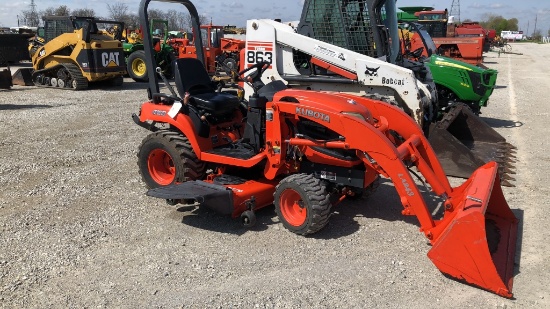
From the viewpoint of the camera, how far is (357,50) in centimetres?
740

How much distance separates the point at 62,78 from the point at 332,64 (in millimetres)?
10026

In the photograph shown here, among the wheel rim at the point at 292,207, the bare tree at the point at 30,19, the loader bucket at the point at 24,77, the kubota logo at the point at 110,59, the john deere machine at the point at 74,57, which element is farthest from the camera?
the bare tree at the point at 30,19

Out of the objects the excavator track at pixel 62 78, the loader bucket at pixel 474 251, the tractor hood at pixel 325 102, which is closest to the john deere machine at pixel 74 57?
the excavator track at pixel 62 78

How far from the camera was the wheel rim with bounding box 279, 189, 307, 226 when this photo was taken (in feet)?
14.4

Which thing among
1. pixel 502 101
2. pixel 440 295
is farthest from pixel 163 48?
pixel 440 295

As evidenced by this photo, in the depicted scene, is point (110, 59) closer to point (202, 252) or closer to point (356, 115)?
point (202, 252)

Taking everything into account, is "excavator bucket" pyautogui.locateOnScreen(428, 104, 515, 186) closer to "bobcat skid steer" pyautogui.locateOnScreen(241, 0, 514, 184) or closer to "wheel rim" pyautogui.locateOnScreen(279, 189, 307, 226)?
"bobcat skid steer" pyautogui.locateOnScreen(241, 0, 514, 184)

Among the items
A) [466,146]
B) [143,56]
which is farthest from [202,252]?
[143,56]

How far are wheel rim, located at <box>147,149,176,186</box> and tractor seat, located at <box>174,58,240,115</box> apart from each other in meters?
0.71

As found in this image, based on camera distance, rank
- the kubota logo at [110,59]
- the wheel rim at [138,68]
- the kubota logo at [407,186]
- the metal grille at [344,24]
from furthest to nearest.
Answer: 1. the wheel rim at [138,68]
2. the kubota logo at [110,59]
3. the metal grille at [344,24]
4. the kubota logo at [407,186]

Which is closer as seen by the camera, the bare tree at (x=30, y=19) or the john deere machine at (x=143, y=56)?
the john deere machine at (x=143, y=56)

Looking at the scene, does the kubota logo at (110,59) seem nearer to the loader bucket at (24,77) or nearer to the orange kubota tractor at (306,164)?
the loader bucket at (24,77)

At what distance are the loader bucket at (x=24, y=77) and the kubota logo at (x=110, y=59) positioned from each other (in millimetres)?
2719

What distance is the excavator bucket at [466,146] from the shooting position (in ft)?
20.1
